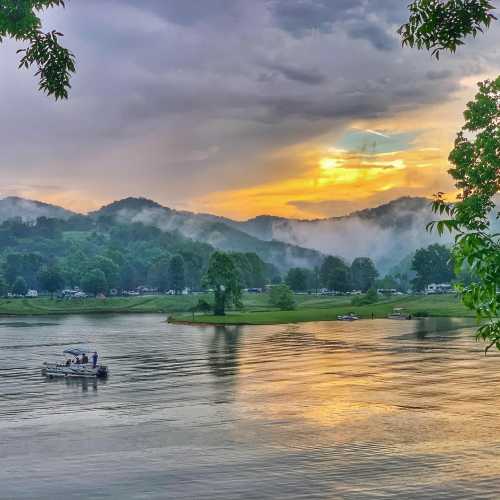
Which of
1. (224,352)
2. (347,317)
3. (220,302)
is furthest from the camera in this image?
(220,302)

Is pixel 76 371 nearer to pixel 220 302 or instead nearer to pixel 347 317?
pixel 220 302

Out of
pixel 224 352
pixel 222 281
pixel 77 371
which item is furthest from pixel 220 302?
pixel 77 371

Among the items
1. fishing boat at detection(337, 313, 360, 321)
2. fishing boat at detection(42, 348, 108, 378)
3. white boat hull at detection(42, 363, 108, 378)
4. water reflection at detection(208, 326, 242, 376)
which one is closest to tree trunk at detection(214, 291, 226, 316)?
fishing boat at detection(337, 313, 360, 321)

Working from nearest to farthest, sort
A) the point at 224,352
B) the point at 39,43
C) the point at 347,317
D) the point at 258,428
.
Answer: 1. the point at 39,43
2. the point at 258,428
3. the point at 224,352
4. the point at 347,317

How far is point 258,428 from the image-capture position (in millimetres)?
44312

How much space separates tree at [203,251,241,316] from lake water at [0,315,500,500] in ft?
341

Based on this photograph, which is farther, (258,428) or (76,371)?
(76,371)

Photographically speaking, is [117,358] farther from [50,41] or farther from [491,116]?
[50,41]

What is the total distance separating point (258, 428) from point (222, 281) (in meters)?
152

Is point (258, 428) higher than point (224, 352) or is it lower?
higher

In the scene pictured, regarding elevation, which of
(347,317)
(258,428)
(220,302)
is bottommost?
(347,317)

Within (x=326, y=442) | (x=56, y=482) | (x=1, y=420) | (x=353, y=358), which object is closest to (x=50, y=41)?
(x=56, y=482)

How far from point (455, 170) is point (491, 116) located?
576 centimetres

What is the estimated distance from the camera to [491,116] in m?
60.1
